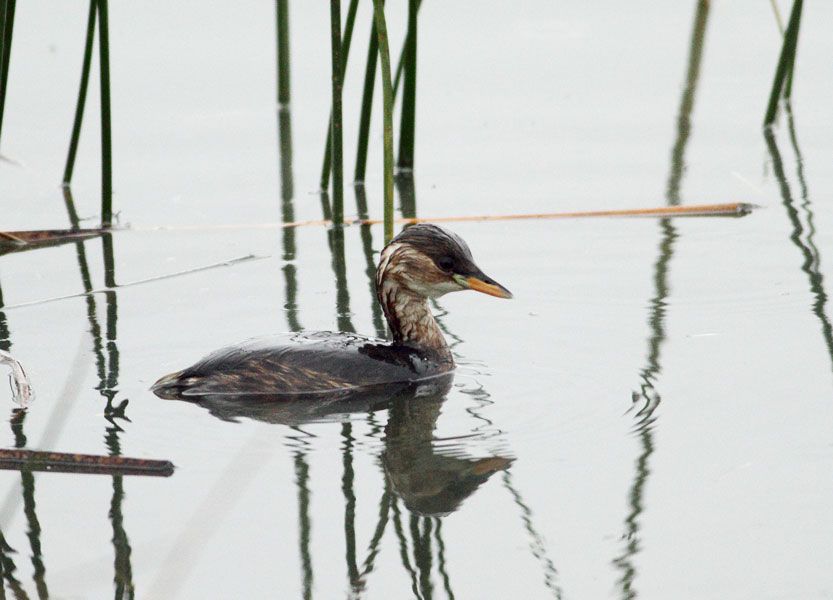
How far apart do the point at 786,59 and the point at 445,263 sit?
415cm

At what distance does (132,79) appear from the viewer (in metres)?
12.0

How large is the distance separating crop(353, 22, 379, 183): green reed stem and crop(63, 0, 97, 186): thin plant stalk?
4.86 ft

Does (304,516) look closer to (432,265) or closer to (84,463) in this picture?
(84,463)

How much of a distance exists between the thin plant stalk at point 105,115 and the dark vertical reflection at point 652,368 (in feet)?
9.60

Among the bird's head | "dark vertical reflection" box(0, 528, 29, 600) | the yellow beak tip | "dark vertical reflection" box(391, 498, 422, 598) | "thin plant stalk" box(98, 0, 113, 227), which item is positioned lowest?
"dark vertical reflection" box(391, 498, 422, 598)

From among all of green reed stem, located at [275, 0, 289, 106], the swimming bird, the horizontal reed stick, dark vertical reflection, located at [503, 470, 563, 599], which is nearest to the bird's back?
the swimming bird

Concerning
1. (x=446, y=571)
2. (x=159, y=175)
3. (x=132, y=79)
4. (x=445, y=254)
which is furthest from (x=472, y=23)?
(x=446, y=571)

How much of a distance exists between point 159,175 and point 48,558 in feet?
18.0

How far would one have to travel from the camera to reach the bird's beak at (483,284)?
650 cm

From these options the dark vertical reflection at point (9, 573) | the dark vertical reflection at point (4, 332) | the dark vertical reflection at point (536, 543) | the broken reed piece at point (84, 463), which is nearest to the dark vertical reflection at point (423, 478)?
the dark vertical reflection at point (536, 543)

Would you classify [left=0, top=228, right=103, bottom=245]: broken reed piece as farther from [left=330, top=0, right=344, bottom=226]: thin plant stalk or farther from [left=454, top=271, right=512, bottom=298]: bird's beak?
[left=454, top=271, right=512, bottom=298]: bird's beak

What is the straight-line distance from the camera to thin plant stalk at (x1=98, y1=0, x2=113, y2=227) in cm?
761

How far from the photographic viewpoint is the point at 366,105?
8812mm

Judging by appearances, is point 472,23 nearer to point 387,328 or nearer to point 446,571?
point 387,328
